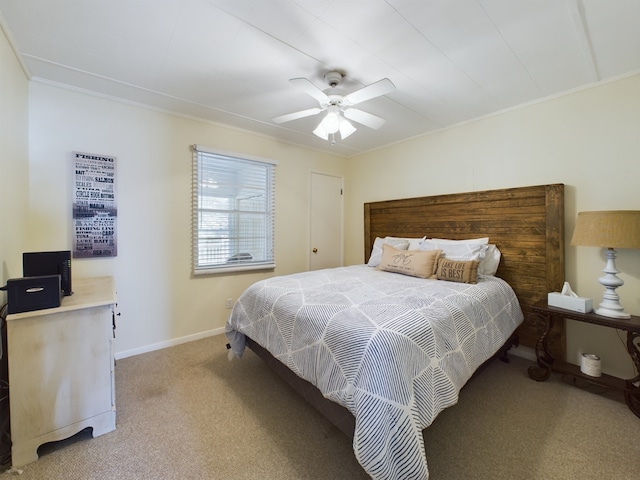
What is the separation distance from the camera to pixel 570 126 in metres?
2.41

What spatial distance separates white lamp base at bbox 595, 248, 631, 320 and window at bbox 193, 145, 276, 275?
10.4ft

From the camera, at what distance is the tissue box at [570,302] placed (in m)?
2.08

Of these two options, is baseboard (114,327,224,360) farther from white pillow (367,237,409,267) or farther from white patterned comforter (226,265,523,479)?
white pillow (367,237,409,267)

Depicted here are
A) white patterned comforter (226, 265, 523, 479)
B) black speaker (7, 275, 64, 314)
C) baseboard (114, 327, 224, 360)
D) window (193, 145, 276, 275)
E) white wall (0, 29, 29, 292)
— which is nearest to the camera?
white patterned comforter (226, 265, 523, 479)

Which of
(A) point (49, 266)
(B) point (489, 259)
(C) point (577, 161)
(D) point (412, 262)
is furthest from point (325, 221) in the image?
(A) point (49, 266)

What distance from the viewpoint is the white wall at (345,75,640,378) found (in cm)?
216

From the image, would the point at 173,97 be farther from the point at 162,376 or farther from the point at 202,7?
the point at 162,376

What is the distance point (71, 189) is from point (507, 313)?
3.91 meters

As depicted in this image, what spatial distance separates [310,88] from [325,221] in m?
2.45

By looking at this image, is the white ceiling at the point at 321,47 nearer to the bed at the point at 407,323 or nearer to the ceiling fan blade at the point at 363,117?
the ceiling fan blade at the point at 363,117

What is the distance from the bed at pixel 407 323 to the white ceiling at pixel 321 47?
1053mm

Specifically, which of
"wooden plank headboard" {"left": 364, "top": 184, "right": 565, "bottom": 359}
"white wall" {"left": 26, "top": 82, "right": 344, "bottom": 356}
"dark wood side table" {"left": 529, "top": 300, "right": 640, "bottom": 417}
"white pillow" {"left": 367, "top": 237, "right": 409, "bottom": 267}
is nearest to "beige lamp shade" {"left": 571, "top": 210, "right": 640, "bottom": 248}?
"wooden plank headboard" {"left": 364, "top": 184, "right": 565, "bottom": 359}

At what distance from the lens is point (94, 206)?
2441 millimetres

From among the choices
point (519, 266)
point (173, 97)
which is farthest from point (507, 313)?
point (173, 97)
